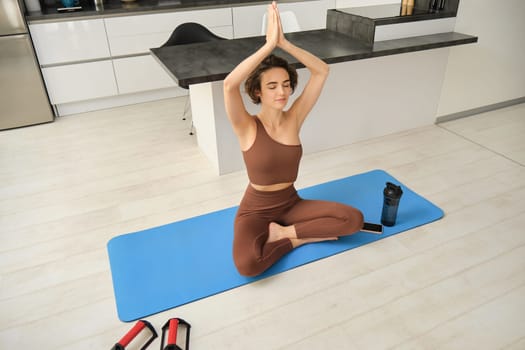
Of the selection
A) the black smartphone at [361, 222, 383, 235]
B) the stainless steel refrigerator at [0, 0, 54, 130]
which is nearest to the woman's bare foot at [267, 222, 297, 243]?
the black smartphone at [361, 222, 383, 235]

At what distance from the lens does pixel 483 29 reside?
3.00 meters

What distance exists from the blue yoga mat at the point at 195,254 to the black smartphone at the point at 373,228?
0.11 ft

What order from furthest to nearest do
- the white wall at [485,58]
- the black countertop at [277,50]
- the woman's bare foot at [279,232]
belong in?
the white wall at [485,58] < the black countertop at [277,50] < the woman's bare foot at [279,232]

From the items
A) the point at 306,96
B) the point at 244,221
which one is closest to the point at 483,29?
the point at 306,96

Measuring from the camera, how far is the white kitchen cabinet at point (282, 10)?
3781 millimetres

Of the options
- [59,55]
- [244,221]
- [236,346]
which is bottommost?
[236,346]

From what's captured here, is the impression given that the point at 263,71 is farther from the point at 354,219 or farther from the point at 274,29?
the point at 354,219

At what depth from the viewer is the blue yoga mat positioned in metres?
1.71

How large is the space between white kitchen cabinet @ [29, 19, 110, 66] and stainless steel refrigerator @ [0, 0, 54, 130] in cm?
9

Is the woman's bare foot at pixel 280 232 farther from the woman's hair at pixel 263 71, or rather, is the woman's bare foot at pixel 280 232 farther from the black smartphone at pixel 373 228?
the woman's hair at pixel 263 71

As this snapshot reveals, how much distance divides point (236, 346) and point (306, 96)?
1037 mm

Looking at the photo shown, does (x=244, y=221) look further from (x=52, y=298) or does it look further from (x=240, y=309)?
(x=52, y=298)

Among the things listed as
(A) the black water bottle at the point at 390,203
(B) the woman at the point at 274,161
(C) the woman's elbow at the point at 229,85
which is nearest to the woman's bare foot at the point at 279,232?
(B) the woman at the point at 274,161

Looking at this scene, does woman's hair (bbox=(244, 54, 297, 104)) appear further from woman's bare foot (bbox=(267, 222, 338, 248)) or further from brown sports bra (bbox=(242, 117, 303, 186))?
woman's bare foot (bbox=(267, 222, 338, 248))
